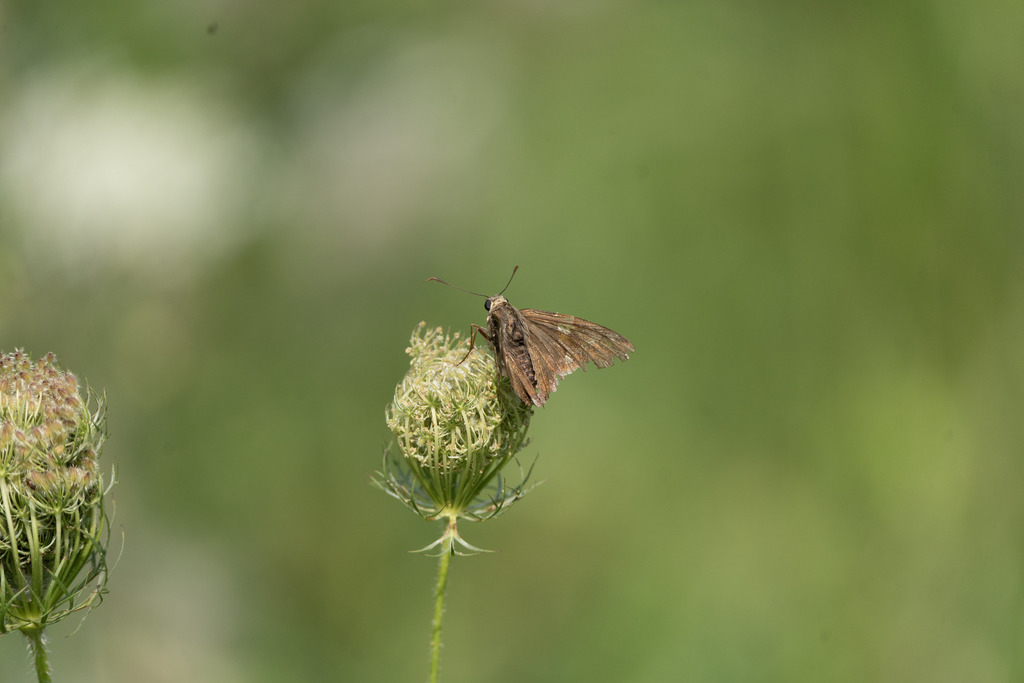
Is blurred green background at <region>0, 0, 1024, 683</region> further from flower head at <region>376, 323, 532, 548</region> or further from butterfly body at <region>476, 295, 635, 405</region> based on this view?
flower head at <region>376, 323, 532, 548</region>

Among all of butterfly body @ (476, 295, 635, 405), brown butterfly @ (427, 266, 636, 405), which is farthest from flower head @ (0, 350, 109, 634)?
butterfly body @ (476, 295, 635, 405)

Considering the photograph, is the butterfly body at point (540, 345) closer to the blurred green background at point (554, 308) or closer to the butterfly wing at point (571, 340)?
the butterfly wing at point (571, 340)

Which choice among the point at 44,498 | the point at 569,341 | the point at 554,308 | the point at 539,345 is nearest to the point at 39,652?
the point at 44,498

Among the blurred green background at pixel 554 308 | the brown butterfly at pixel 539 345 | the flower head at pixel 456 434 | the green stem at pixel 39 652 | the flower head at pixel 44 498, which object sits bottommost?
the green stem at pixel 39 652

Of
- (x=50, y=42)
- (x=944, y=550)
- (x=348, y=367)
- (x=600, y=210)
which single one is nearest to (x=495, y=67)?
(x=600, y=210)

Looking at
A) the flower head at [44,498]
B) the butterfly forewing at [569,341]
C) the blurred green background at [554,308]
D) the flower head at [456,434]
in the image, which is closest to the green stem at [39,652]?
the flower head at [44,498]

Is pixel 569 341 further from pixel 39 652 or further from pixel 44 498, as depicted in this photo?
pixel 39 652
